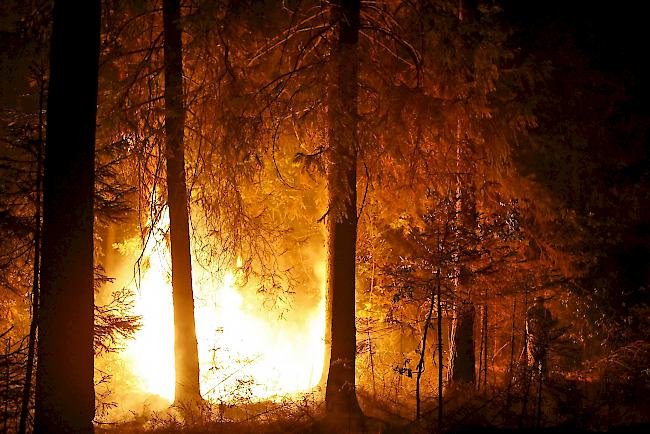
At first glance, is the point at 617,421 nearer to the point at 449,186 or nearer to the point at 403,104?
the point at 449,186

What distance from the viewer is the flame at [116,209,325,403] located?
14.1 meters

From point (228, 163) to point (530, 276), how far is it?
595cm

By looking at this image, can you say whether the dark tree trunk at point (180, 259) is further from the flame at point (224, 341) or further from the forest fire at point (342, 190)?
the flame at point (224, 341)

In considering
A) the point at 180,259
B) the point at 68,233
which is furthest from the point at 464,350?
the point at 68,233

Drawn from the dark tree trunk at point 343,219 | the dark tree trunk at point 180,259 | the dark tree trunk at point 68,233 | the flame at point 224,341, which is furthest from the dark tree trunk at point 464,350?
the dark tree trunk at point 68,233

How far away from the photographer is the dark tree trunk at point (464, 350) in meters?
12.4

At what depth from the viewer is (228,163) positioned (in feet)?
28.6

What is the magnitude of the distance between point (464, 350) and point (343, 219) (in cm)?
443

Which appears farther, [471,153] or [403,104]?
[471,153]

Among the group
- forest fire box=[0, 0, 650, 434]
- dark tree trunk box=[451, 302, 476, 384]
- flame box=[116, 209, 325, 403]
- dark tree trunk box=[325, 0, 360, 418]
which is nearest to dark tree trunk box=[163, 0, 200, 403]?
forest fire box=[0, 0, 650, 434]

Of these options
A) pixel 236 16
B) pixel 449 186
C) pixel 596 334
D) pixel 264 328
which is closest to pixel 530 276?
pixel 449 186

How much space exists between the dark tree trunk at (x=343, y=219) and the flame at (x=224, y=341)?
2.87 meters

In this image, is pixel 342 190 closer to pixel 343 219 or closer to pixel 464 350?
pixel 343 219

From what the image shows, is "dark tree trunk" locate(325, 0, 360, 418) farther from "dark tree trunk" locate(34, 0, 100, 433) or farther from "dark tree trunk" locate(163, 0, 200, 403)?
"dark tree trunk" locate(34, 0, 100, 433)
